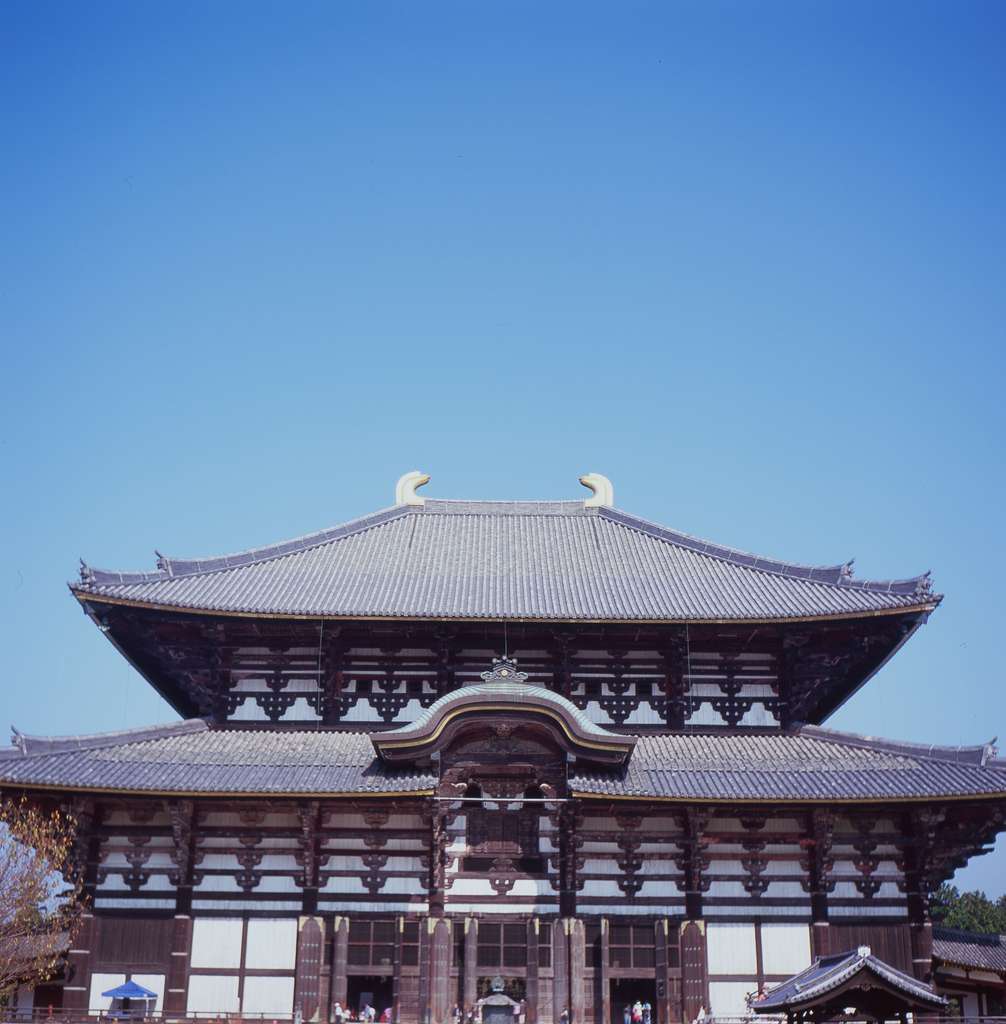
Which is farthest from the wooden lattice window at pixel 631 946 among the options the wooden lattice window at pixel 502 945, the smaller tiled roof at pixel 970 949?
the smaller tiled roof at pixel 970 949

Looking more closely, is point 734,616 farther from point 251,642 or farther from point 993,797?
point 251,642

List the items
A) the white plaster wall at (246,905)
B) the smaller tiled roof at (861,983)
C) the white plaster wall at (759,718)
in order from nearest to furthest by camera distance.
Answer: the smaller tiled roof at (861,983)
the white plaster wall at (246,905)
the white plaster wall at (759,718)

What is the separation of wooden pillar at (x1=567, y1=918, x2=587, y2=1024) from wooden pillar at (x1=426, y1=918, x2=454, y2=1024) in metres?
2.79

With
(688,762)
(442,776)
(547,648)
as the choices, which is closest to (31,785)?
(442,776)

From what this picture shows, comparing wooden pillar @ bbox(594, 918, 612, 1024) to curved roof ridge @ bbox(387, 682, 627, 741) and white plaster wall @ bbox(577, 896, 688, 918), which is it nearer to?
white plaster wall @ bbox(577, 896, 688, 918)

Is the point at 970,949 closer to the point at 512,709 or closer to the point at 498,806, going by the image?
the point at 498,806

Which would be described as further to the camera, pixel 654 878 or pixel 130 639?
pixel 130 639

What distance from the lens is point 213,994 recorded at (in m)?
28.5

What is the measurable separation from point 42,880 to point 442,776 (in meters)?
9.58

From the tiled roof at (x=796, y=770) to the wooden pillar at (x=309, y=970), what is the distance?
703 cm

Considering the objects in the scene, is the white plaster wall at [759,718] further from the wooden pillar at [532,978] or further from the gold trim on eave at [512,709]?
the wooden pillar at [532,978]

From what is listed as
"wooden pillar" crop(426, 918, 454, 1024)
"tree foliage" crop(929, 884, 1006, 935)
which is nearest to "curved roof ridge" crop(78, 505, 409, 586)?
"wooden pillar" crop(426, 918, 454, 1024)

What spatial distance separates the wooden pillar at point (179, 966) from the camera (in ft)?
92.9

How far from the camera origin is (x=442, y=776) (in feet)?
96.5
